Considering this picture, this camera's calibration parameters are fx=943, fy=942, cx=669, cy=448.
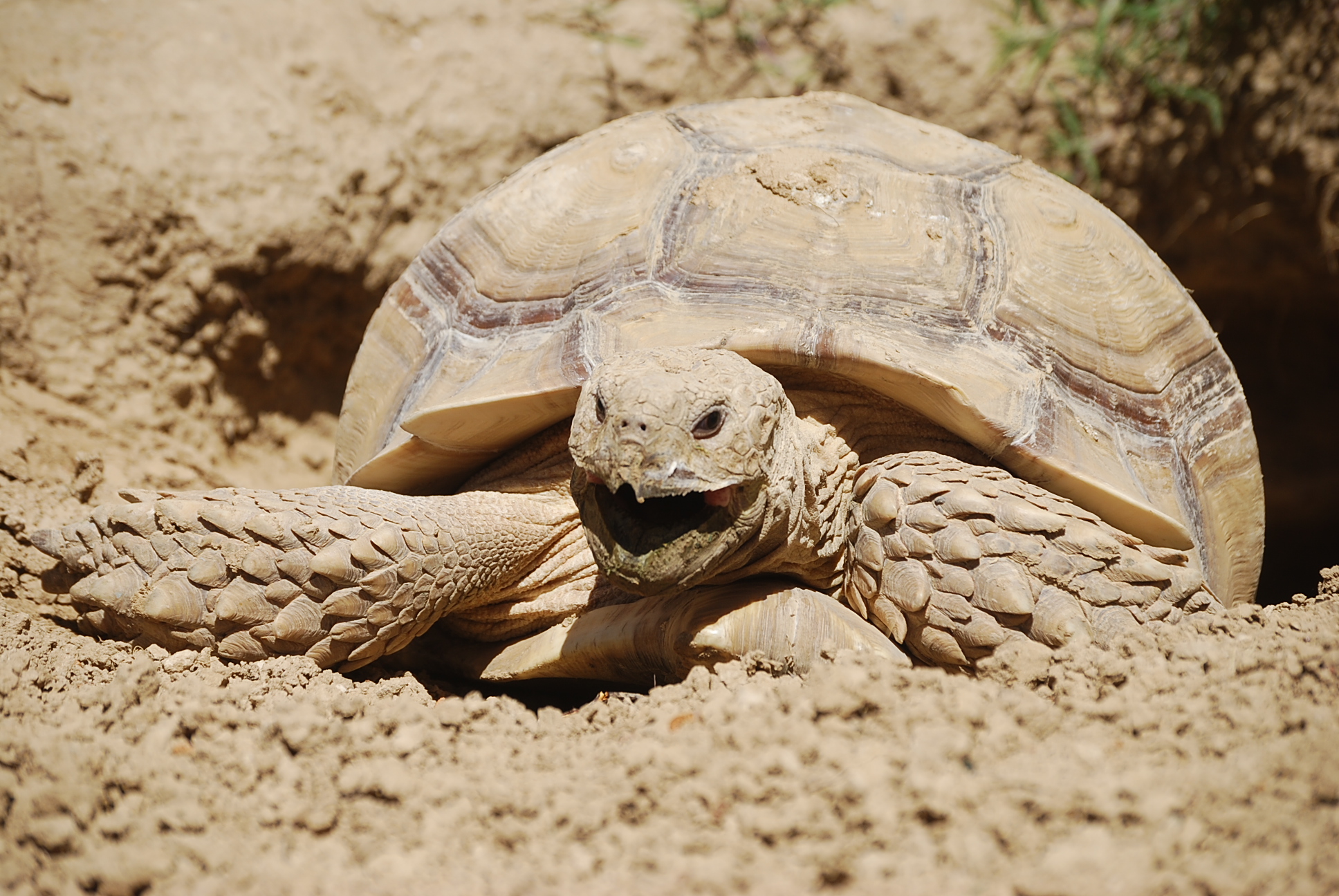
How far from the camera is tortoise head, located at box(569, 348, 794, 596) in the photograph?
5.91ft

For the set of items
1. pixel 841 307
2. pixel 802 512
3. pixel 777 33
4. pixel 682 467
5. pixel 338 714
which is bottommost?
pixel 338 714

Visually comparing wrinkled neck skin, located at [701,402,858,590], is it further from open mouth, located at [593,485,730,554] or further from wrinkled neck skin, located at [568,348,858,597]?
open mouth, located at [593,485,730,554]

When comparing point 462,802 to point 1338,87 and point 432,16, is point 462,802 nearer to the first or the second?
point 432,16

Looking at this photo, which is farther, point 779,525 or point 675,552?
point 779,525

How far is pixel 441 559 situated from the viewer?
223cm

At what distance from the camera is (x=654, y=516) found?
6.37 feet

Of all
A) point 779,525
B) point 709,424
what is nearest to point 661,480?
point 709,424

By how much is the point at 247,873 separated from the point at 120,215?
311 cm

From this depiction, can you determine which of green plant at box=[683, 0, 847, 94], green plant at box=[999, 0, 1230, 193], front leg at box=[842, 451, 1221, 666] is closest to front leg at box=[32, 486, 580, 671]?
front leg at box=[842, 451, 1221, 666]

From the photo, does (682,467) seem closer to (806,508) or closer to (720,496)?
(720,496)

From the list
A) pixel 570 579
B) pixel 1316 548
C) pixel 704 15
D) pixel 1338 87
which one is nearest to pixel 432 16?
pixel 704 15

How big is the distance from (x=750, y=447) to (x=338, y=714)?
37.7 inches

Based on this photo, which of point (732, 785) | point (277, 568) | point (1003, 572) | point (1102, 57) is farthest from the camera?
point (1102, 57)

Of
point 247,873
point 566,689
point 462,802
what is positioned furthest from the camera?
point 566,689
